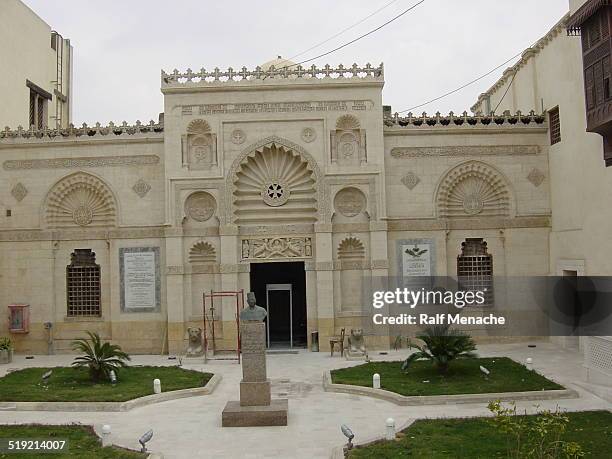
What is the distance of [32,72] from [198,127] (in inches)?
391

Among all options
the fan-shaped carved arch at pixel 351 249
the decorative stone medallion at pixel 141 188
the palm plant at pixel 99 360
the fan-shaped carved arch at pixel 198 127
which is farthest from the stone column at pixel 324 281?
the palm plant at pixel 99 360

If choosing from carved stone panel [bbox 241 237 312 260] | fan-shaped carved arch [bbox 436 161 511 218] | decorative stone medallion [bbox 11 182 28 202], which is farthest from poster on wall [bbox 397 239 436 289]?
decorative stone medallion [bbox 11 182 28 202]

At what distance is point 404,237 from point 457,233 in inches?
74.6

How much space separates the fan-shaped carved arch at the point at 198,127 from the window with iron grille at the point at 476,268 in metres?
9.77

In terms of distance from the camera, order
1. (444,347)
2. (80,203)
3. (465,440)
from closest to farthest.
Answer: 1. (465,440)
2. (444,347)
3. (80,203)

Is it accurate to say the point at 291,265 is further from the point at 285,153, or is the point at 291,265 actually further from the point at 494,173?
the point at 494,173

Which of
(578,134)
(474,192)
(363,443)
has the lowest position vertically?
(363,443)

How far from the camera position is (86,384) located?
55.1ft

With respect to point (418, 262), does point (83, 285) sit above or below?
below

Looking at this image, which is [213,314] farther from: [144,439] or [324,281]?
[144,439]

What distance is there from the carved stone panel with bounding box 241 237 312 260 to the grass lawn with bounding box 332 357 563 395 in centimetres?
515

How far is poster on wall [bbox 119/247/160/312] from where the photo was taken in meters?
22.8

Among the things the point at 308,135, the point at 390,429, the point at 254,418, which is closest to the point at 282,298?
the point at 308,135

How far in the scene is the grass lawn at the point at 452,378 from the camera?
15.2 m
